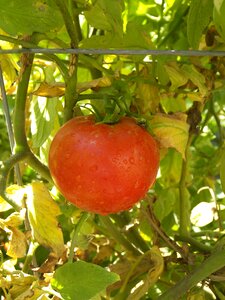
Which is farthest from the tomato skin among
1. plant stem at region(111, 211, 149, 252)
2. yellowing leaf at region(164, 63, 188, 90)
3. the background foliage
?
plant stem at region(111, 211, 149, 252)

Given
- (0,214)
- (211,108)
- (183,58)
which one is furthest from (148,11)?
(0,214)

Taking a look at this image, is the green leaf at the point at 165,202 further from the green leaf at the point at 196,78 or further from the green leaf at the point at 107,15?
the green leaf at the point at 107,15

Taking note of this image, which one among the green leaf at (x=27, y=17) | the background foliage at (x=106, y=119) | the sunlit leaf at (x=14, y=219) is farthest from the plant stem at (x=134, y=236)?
the green leaf at (x=27, y=17)

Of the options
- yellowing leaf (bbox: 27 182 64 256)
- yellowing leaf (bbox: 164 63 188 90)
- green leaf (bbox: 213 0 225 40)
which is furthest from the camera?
yellowing leaf (bbox: 164 63 188 90)

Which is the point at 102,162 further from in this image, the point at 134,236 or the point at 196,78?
the point at 134,236

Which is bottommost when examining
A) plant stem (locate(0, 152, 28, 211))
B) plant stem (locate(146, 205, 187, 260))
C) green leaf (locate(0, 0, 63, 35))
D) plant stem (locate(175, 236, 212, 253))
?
plant stem (locate(175, 236, 212, 253))

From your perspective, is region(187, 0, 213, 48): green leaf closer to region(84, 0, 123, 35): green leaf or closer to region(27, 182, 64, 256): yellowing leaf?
region(84, 0, 123, 35): green leaf

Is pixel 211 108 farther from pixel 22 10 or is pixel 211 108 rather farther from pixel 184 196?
pixel 22 10

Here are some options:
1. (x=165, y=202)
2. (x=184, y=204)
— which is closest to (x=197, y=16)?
(x=184, y=204)
